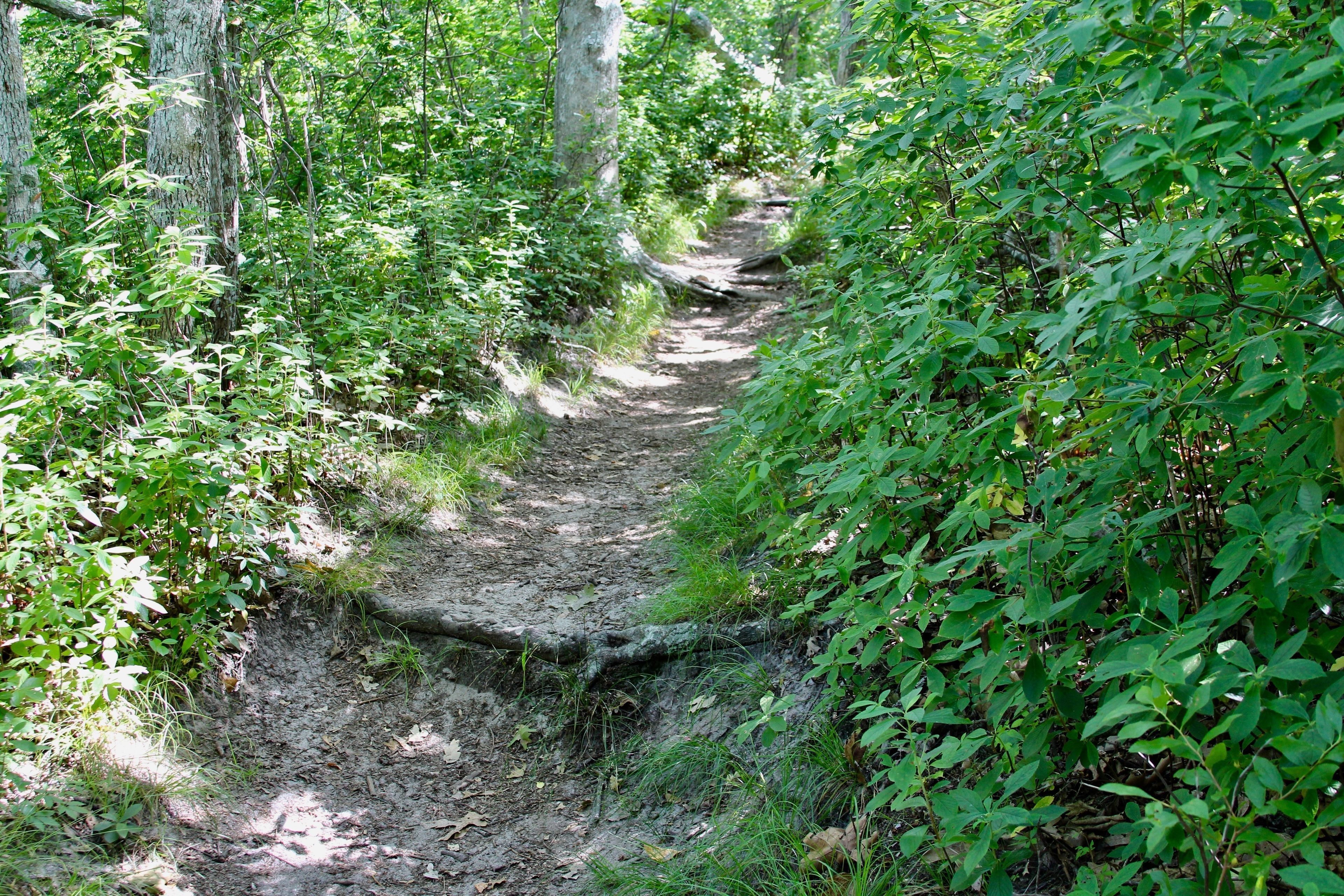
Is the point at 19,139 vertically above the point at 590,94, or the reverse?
the point at 590,94

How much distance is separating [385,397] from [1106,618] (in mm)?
5181

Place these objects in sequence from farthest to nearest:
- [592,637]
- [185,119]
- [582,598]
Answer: [185,119] < [582,598] < [592,637]

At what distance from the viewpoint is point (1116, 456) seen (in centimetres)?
207

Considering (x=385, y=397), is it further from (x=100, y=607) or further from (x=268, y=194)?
(x=100, y=607)

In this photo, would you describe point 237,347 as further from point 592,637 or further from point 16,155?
point 16,155

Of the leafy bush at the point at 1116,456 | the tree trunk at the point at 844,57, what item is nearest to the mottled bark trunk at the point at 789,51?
the tree trunk at the point at 844,57

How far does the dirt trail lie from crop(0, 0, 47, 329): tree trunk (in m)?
2.84

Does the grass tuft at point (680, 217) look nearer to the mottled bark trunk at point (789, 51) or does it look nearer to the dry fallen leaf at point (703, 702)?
the mottled bark trunk at point (789, 51)

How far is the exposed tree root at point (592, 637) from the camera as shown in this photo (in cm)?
396

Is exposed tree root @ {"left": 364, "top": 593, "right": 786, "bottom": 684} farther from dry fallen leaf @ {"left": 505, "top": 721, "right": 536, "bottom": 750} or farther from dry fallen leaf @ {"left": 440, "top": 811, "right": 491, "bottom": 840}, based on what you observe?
dry fallen leaf @ {"left": 440, "top": 811, "right": 491, "bottom": 840}

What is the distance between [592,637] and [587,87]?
8.04m

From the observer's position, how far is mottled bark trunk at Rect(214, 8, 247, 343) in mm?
5156

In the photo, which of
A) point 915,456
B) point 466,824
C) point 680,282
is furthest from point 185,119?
point 680,282

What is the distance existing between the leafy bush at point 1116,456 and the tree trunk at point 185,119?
3831mm
